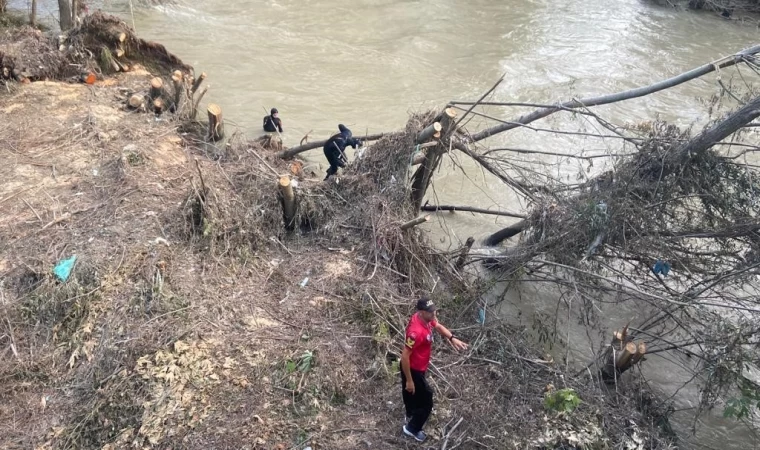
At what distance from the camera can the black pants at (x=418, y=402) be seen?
4570 mm

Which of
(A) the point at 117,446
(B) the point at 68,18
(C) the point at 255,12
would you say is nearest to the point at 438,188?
(A) the point at 117,446

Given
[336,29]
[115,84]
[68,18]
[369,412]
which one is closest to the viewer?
[369,412]

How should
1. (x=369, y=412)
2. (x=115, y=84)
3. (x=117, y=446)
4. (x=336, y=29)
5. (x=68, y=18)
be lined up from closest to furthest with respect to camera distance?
(x=117, y=446), (x=369, y=412), (x=115, y=84), (x=68, y=18), (x=336, y=29)

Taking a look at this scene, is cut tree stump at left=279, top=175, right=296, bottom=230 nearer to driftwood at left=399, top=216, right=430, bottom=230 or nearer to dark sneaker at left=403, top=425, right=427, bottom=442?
driftwood at left=399, top=216, right=430, bottom=230

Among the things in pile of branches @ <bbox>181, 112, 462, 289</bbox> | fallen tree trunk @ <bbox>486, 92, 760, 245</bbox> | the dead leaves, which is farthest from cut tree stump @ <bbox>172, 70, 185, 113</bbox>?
fallen tree trunk @ <bbox>486, 92, 760, 245</bbox>

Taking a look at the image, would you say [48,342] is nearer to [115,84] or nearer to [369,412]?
[369,412]

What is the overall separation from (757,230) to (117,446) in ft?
21.1

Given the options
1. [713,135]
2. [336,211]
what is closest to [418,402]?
[336,211]

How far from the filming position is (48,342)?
17.3ft

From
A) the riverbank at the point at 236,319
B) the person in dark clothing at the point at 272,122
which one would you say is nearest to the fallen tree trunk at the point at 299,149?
the riverbank at the point at 236,319

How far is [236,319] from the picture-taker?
5633 millimetres

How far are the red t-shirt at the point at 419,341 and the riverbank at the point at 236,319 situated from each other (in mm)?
828

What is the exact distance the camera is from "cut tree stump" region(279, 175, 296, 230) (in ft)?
21.4

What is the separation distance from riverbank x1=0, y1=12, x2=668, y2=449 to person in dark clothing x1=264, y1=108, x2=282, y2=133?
210 centimetres
